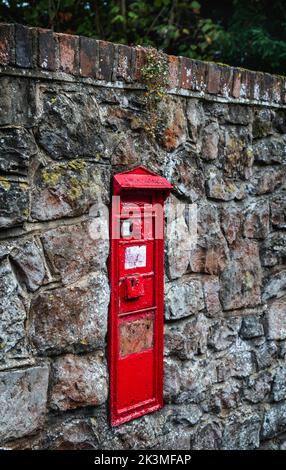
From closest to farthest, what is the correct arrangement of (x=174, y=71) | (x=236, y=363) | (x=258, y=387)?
(x=174, y=71) < (x=236, y=363) < (x=258, y=387)

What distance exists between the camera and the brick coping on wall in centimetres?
220

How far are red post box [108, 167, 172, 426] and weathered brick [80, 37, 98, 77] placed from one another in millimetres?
482

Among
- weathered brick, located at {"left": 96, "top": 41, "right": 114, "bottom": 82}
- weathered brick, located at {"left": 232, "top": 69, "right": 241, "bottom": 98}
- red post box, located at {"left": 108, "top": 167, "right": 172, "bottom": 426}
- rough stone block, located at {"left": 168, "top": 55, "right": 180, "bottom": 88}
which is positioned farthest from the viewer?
weathered brick, located at {"left": 232, "top": 69, "right": 241, "bottom": 98}

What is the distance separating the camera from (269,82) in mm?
3428

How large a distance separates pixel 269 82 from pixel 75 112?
1.54 metres

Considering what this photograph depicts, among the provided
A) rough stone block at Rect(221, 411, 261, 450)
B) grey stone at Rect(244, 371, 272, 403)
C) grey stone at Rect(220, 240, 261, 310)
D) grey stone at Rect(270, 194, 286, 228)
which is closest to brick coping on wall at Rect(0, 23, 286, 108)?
grey stone at Rect(270, 194, 286, 228)

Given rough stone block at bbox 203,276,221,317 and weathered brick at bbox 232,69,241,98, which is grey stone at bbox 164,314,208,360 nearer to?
rough stone block at bbox 203,276,221,317

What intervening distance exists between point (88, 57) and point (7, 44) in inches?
16.2

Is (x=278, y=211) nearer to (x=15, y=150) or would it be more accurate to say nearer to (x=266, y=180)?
(x=266, y=180)

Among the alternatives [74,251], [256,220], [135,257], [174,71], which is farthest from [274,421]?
[174,71]

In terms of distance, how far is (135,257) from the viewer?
8.92ft

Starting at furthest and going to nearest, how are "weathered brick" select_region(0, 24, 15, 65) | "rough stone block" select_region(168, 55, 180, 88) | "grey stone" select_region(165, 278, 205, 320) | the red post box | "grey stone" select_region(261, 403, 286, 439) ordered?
1. "grey stone" select_region(261, 403, 286, 439)
2. "grey stone" select_region(165, 278, 205, 320)
3. "rough stone block" select_region(168, 55, 180, 88)
4. the red post box
5. "weathered brick" select_region(0, 24, 15, 65)

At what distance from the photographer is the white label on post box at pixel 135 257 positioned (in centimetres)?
268

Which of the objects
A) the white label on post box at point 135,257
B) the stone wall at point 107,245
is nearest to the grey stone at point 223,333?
the stone wall at point 107,245
